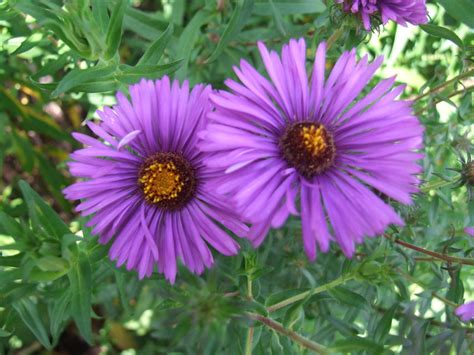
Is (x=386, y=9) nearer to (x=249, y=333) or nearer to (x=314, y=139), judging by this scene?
(x=314, y=139)

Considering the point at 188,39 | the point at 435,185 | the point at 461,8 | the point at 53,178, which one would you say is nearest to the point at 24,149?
the point at 53,178

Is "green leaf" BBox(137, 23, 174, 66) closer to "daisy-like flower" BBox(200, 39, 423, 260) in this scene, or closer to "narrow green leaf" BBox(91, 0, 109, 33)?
"narrow green leaf" BBox(91, 0, 109, 33)

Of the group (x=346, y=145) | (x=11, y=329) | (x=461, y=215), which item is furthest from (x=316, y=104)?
(x=11, y=329)

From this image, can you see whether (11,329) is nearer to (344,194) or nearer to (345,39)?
(344,194)

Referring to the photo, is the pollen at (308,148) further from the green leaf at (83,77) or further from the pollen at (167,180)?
the green leaf at (83,77)

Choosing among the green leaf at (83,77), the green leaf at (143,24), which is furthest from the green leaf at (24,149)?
the green leaf at (83,77)
